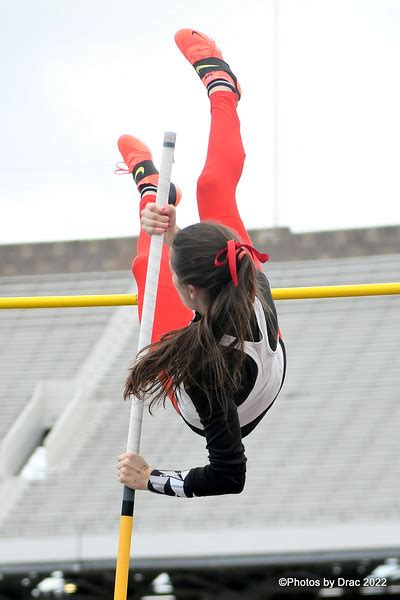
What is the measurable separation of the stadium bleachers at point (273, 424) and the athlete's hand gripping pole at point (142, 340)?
14.9ft

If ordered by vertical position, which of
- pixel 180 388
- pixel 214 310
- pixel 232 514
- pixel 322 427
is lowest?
pixel 232 514

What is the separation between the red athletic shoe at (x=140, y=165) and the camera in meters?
2.61

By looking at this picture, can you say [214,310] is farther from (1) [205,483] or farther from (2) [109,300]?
(2) [109,300]

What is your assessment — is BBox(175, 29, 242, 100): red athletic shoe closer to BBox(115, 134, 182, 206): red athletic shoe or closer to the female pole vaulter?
BBox(115, 134, 182, 206): red athletic shoe

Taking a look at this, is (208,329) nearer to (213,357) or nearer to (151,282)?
(213,357)

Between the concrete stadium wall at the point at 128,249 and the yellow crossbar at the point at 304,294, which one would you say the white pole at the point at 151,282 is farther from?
the concrete stadium wall at the point at 128,249

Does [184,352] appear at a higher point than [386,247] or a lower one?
lower

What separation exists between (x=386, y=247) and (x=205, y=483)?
22.6ft

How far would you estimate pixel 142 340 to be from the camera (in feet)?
7.00

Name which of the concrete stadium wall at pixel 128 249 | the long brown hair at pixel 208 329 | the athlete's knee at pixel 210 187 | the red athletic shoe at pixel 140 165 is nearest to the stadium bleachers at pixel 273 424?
the concrete stadium wall at pixel 128 249

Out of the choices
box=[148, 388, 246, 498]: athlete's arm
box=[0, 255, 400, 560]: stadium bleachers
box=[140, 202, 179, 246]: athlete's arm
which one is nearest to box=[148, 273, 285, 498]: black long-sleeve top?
box=[148, 388, 246, 498]: athlete's arm

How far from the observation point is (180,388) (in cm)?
193

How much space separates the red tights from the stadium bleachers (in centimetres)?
440

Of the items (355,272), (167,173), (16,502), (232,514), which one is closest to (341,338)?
(355,272)
